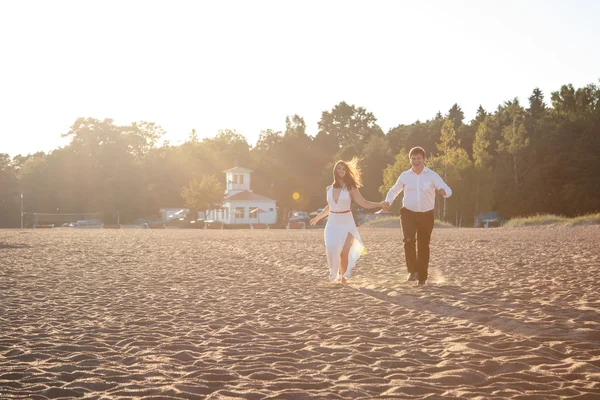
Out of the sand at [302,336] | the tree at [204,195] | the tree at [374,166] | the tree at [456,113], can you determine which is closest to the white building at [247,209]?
the tree at [204,195]

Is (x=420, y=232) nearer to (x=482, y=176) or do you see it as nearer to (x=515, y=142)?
(x=482, y=176)

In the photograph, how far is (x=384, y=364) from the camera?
203 inches

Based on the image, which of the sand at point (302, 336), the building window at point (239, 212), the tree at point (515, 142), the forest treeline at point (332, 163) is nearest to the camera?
the sand at point (302, 336)

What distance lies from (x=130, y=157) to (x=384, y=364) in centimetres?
9106

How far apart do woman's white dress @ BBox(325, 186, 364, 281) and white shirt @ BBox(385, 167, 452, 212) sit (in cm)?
86

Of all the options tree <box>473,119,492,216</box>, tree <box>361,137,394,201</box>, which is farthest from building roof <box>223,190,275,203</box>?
tree <box>473,119,492,216</box>

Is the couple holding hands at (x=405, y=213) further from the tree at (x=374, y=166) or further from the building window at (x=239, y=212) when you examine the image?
the building window at (x=239, y=212)

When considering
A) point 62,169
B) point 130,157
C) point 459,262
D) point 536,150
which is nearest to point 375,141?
point 536,150

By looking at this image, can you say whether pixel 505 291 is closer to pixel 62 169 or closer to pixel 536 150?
pixel 536 150

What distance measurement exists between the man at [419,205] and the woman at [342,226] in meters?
0.75

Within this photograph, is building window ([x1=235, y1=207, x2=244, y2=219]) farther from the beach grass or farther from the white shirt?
the white shirt

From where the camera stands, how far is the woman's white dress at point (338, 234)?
11047 mm

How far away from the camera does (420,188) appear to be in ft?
34.7

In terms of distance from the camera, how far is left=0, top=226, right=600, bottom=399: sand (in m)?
4.54
